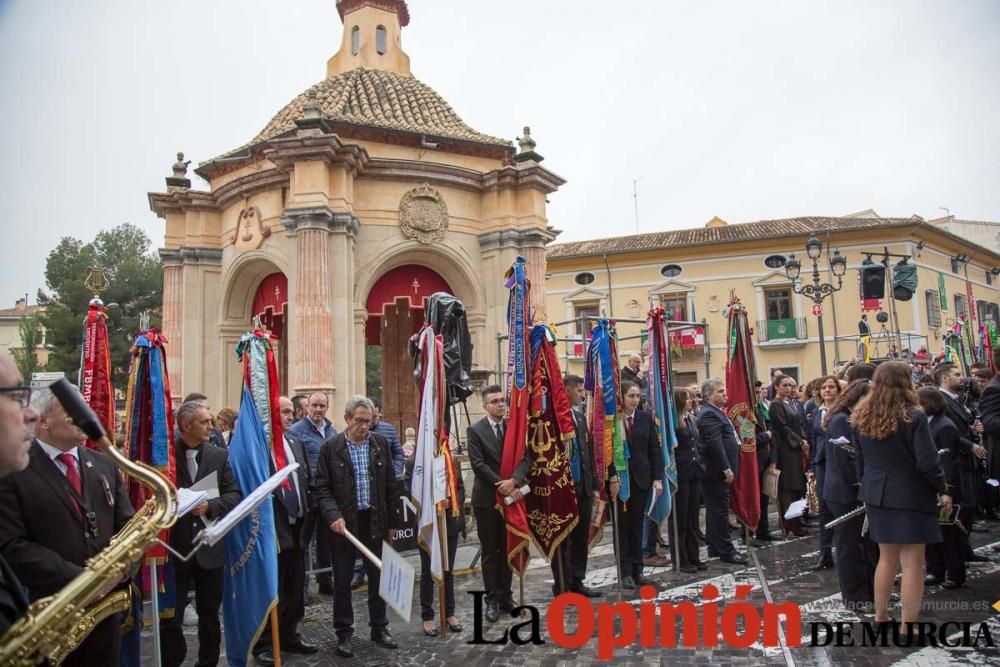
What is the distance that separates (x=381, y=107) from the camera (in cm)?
1524

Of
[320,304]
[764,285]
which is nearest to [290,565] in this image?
[320,304]

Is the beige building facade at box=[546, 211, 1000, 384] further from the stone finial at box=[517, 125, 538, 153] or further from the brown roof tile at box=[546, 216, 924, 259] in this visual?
the stone finial at box=[517, 125, 538, 153]

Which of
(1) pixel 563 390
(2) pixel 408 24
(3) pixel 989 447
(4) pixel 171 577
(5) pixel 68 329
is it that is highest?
(2) pixel 408 24

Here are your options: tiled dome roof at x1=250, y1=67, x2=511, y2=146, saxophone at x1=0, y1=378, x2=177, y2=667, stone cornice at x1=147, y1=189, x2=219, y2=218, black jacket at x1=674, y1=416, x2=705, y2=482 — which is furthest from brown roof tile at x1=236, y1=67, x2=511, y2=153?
saxophone at x1=0, y1=378, x2=177, y2=667

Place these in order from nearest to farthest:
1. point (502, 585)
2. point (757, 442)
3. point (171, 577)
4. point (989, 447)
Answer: point (171, 577) < point (502, 585) < point (989, 447) < point (757, 442)

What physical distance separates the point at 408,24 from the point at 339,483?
1563cm

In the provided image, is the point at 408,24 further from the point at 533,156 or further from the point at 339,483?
the point at 339,483

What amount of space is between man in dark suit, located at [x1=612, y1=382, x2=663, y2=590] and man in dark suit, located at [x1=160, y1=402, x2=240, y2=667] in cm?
401

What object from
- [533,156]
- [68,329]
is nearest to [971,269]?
[533,156]

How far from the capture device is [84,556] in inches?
125

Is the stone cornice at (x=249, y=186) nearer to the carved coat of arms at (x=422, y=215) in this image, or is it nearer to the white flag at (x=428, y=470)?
the carved coat of arms at (x=422, y=215)

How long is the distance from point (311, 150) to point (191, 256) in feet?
14.5

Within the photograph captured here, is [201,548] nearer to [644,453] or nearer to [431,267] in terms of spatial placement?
[644,453]

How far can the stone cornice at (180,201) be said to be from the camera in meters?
15.2
